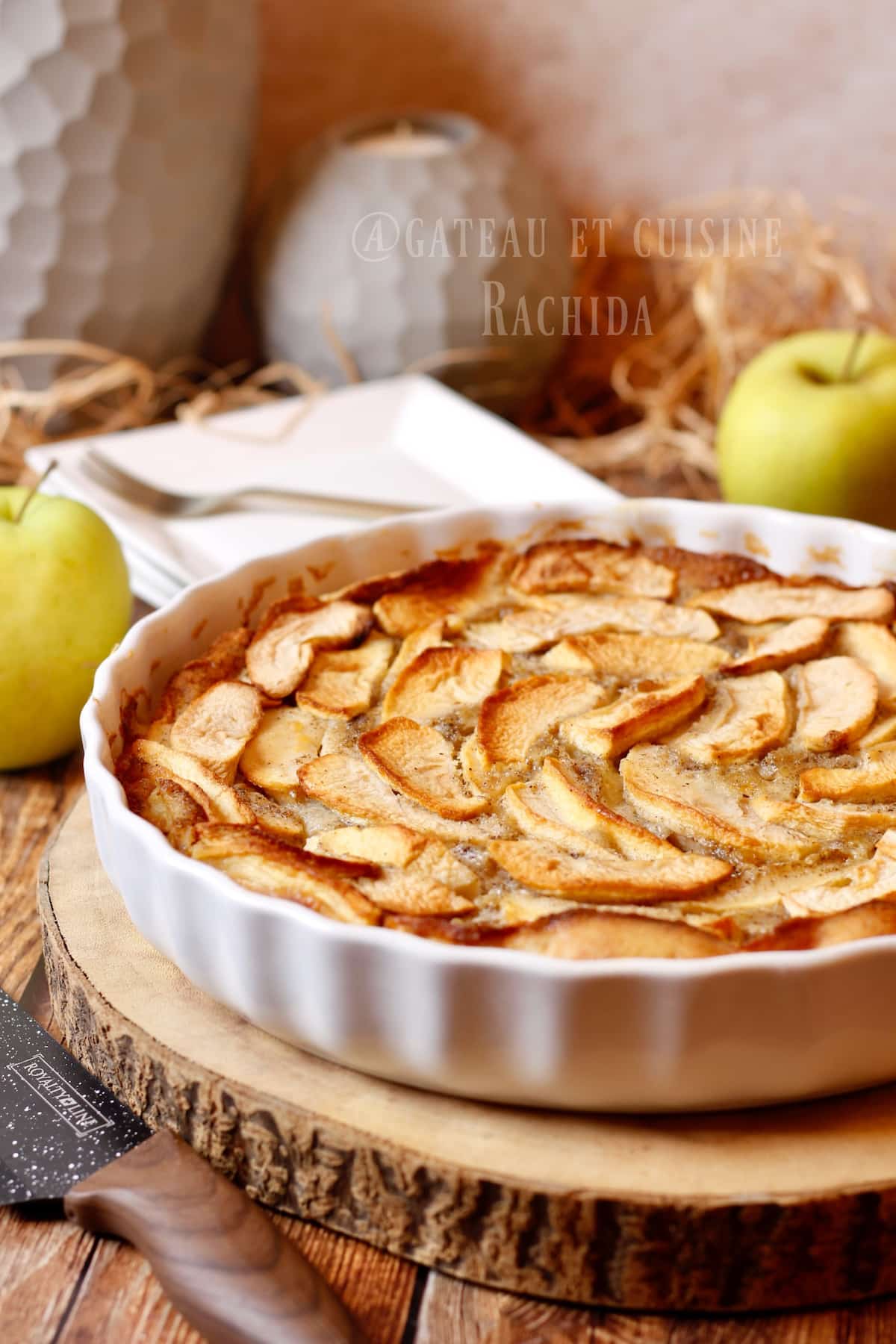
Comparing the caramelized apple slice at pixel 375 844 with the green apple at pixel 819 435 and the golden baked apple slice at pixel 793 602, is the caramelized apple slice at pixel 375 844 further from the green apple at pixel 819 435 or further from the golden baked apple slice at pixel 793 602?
the green apple at pixel 819 435

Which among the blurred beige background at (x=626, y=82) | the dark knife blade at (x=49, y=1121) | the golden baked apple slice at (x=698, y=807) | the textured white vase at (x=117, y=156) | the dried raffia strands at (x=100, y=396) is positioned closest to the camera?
the dark knife blade at (x=49, y=1121)

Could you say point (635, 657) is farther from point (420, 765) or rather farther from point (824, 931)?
point (824, 931)

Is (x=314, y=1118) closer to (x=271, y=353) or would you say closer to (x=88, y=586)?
(x=88, y=586)

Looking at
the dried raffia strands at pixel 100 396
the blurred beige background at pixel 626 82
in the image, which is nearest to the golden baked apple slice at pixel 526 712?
the dried raffia strands at pixel 100 396

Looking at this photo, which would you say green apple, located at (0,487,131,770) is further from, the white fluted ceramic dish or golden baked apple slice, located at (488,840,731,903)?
golden baked apple slice, located at (488,840,731,903)

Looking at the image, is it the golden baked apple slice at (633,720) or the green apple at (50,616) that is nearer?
the golden baked apple slice at (633,720)

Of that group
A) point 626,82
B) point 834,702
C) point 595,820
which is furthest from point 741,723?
point 626,82

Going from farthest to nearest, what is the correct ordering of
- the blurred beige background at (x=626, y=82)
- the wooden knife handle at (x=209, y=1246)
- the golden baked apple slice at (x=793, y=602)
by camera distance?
the blurred beige background at (x=626, y=82) < the golden baked apple slice at (x=793, y=602) < the wooden knife handle at (x=209, y=1246)
